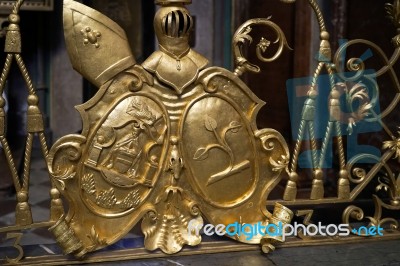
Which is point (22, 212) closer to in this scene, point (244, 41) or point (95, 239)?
point (95, 239)

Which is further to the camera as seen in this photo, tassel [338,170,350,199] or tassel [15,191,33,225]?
tassel [338,170,350,199]

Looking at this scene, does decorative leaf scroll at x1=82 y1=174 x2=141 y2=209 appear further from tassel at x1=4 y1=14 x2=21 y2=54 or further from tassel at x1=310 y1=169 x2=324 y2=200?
tassel at x1=310 y1=169 x2=324 y2=200

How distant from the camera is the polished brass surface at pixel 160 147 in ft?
3.62

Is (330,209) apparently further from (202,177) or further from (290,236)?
(202,177)

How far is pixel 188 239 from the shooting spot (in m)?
1.20

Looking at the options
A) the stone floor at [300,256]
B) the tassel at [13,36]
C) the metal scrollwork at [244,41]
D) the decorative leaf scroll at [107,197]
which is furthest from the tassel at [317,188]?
the tassel at [13,36]

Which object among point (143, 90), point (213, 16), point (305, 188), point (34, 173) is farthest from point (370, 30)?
point (34, 173)

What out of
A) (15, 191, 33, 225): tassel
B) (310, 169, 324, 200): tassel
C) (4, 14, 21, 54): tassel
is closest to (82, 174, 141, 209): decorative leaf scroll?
(15, 191, 33, 225): tassel

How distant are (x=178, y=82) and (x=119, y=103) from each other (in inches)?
5.1

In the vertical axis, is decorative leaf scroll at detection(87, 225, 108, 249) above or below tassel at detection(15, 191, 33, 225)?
below

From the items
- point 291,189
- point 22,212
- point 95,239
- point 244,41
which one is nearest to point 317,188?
point 291,189

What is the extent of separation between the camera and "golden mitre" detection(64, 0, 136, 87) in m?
1.08

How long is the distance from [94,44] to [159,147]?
25 cm

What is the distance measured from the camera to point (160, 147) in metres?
1.17
